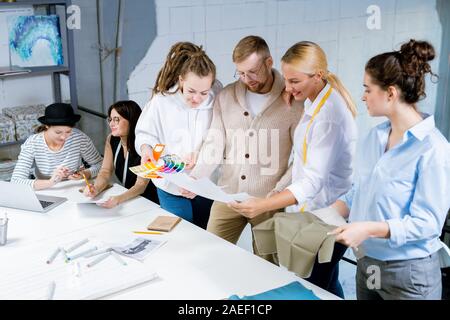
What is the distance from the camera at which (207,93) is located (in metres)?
2.32

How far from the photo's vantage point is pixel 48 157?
2934 mm

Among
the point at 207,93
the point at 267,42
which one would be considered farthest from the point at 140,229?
the point at 267,42

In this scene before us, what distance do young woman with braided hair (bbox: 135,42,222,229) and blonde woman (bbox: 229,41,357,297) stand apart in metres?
0.45

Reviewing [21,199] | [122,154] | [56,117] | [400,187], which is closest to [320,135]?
[400,187]

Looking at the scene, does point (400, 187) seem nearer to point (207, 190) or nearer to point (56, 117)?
point (207, 190)

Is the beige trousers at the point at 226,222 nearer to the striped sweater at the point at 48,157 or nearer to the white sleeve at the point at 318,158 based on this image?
the white sleeve at the point at 318,158

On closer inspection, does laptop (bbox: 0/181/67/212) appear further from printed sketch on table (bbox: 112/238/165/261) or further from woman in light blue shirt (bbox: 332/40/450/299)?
woman in light blue shirt (bbox: 332/40/450/299)

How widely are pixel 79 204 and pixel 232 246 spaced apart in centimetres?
81

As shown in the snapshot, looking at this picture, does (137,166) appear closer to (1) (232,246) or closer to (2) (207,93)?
(2) (207,93)

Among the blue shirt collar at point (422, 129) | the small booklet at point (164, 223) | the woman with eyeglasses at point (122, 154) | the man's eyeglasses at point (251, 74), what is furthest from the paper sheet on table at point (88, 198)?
the blue shirt collar at point (422, 129)

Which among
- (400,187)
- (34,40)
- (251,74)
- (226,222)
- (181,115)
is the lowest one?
(226,222)

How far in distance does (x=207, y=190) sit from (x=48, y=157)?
108cm

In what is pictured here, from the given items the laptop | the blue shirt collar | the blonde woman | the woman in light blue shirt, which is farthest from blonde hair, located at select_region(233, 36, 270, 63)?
the laptop
